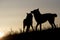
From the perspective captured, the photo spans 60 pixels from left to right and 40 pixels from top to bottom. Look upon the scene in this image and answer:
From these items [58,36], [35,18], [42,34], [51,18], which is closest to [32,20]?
[35,18]

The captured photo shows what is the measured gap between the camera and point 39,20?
15.0 metres

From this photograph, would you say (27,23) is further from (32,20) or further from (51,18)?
(51,18)

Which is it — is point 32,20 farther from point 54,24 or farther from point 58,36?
point 58,36

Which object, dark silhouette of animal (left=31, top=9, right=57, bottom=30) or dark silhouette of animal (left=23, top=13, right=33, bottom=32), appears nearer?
dark silhouette of animal (left=23, top=13, right=33, bottom=32)

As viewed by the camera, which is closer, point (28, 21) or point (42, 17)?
point (28, 21)

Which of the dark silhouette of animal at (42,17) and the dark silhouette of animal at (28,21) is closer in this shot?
the dark silhouette of animal at (28,21)

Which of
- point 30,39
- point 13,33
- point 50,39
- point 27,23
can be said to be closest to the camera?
point 50,39

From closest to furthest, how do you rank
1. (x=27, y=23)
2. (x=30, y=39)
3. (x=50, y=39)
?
(x=50, y=39)
(x=30, y=39)
(x=27, y=23)

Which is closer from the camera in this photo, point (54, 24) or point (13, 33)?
point (13, 33)

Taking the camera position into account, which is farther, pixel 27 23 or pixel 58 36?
pixel 27 23

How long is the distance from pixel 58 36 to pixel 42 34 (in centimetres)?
113

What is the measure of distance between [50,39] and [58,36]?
1.45 feet

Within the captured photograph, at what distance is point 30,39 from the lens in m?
10.8

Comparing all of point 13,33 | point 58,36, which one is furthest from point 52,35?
point 13,33
